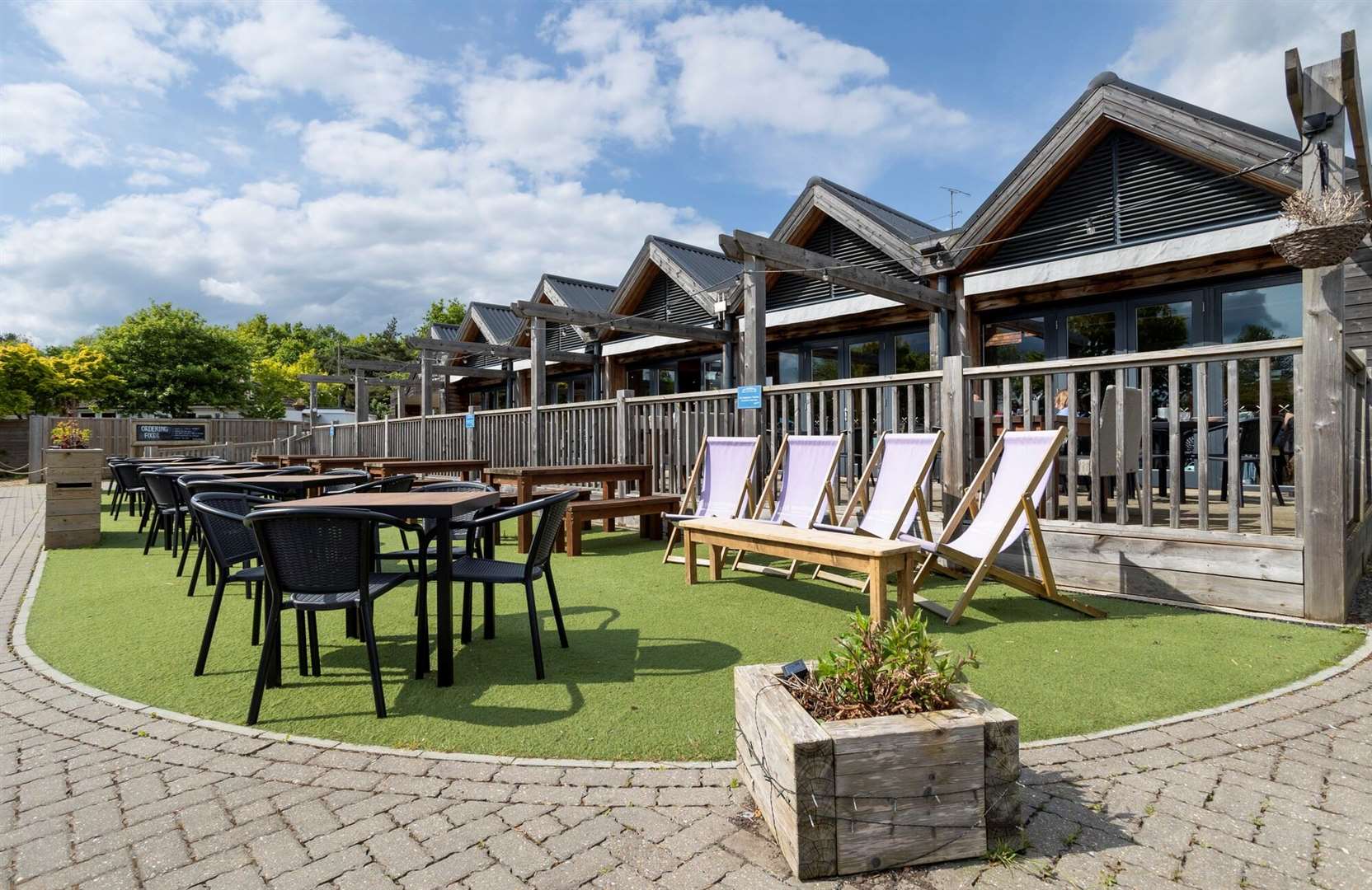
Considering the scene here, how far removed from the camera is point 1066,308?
378 inches

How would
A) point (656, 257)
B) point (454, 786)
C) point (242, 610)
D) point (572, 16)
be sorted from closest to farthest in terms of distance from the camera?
point (454, 786), point (242, 610), point (572, 16), point (656, 257)

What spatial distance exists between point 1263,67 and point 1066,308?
15.2 ft

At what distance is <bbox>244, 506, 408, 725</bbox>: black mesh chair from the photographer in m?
2.80

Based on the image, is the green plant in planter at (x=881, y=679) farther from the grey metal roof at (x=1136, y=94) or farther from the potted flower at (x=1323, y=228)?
the grey metal roof at (x=1136, y=94)

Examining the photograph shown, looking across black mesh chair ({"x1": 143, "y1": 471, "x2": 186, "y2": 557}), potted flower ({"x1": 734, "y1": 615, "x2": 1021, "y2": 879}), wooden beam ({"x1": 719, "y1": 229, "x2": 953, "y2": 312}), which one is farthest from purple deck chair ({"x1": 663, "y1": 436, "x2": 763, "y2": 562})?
black mesh chair ({"x1": 143, "y1": 471, "x2": 186, "y2": 557})

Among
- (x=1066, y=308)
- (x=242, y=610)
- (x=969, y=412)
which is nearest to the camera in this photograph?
(x=242, y=610)

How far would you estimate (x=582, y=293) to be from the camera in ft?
59.5

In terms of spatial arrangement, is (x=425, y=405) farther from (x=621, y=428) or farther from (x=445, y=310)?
(x=445, y=310)

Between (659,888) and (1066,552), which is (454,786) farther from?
(1066,552)

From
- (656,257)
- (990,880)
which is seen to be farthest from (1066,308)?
(990,880)

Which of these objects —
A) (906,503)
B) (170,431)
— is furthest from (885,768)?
(170,431)

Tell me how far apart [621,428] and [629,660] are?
5.47m

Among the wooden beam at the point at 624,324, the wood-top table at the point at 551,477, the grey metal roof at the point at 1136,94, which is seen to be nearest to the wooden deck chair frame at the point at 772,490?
the wood-top table at the point at 551,477

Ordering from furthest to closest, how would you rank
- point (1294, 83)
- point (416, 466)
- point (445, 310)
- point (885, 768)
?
1. point (445, 310)
2. point (416, 466)
3. point (1294, 83)
4. point (885, 768)
